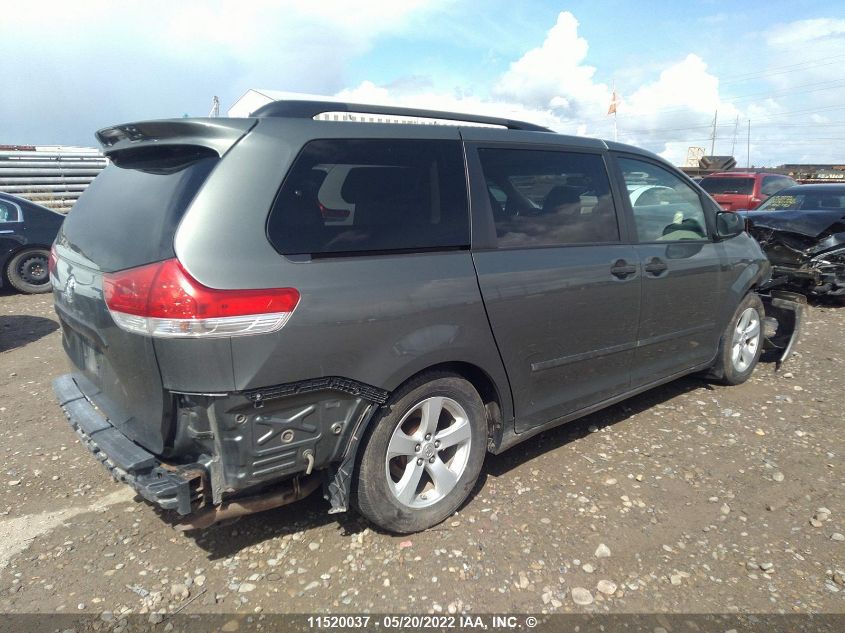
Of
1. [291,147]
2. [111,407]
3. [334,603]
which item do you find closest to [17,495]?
[111,407]

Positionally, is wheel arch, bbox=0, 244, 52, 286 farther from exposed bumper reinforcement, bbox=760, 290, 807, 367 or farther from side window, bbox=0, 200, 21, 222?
exposed bumper reinforcement, bbox=760, 290, 807, 367

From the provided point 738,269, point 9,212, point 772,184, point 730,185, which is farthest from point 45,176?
point 772,184

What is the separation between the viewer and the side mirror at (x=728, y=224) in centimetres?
428

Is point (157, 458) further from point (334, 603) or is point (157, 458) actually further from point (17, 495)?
point (17, 495)

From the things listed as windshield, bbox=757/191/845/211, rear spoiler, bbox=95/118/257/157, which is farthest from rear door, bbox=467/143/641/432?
windshield, bbox=757/191/845/211

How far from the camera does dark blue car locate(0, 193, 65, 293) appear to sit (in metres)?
8.04

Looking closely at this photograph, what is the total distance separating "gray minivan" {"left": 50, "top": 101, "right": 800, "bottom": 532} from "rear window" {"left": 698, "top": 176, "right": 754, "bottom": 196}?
12.8 meters

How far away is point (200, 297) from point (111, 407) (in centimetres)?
92

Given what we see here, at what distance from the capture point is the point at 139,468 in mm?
2256

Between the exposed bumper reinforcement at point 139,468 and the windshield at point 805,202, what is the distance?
8777 millimetres

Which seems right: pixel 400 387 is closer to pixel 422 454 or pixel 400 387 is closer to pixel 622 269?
pixel 422 454

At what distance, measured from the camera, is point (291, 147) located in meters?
2.32

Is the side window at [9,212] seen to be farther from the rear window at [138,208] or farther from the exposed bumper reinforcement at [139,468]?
the exposed bumper reinforcement at [139,468]

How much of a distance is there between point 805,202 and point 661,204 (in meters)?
6.35
